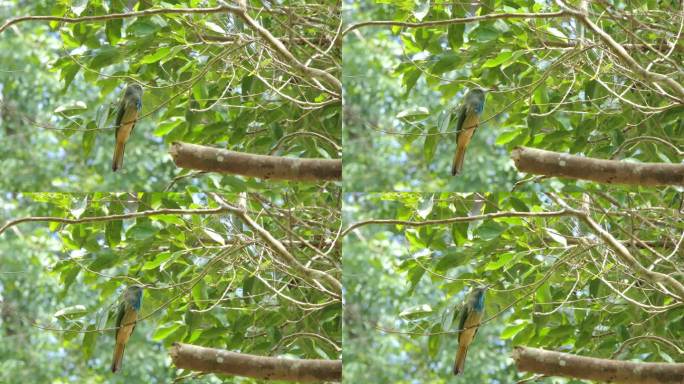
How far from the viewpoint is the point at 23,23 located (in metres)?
3.72

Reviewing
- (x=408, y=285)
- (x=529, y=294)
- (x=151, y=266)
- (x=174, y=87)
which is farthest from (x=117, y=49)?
(x=529, y=294)

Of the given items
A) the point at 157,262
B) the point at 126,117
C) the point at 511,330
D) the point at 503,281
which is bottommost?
the point at 511,330

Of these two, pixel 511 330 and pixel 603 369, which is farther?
pixel 511 330

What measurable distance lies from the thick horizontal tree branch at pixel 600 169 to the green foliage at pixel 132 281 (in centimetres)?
88

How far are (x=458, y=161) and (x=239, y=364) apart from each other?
980mm

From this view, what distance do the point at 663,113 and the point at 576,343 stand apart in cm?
79

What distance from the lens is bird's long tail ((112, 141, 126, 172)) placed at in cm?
373

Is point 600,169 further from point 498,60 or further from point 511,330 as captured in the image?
point 511,330

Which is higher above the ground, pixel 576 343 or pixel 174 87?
pixel 174 87

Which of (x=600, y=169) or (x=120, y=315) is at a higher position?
(x=600, y=169)

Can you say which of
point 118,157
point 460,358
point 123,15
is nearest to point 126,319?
point 118,157

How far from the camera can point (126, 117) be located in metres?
3.73

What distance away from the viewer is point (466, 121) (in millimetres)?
3709

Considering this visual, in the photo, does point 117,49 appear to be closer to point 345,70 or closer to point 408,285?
point 345,70
